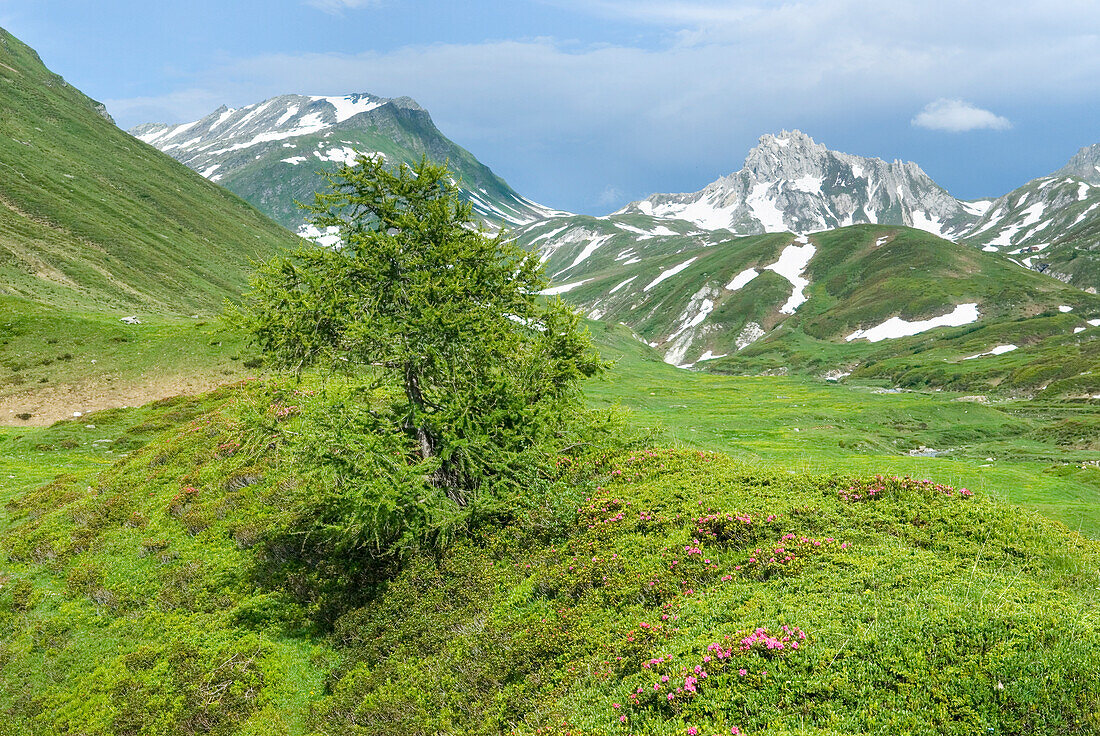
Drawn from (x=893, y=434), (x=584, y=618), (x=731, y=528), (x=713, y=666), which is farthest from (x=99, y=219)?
(x=893, y=434)

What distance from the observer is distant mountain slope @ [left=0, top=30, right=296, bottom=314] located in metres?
90.4

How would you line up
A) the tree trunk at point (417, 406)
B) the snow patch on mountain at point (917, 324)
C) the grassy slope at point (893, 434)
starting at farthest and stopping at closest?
the snow patch on mountain at point (917, 324) → the grassy slope at point (893, 434) → the tree trunk at point (417, 406)

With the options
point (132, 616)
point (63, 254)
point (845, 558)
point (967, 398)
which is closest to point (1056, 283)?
point (967, 398)

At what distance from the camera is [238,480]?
90.7 feet

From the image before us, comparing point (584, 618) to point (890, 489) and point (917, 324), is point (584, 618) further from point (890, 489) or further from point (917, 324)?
point (917, 324)

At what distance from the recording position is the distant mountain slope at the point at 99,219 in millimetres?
90438

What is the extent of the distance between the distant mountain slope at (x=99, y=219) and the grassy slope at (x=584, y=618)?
64.3 meters

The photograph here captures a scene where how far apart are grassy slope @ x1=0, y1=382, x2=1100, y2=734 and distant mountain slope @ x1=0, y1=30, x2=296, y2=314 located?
211 feet

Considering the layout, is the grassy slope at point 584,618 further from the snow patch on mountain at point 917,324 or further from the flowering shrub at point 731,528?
the snow patch on mountain at point 917,324

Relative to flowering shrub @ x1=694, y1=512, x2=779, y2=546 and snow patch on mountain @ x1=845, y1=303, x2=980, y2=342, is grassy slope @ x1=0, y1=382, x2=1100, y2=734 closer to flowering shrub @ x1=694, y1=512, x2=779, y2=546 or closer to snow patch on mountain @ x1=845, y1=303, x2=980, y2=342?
flowering shrub @ x1=694, y1=512, x2=779, y2=546

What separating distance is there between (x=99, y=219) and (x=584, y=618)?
496 ft

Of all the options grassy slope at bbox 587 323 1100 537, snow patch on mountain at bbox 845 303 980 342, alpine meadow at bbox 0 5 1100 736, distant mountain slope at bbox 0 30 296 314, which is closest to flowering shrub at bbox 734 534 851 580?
alpine meadow at bbox 0 5 1100 736

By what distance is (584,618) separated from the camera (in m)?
14.7

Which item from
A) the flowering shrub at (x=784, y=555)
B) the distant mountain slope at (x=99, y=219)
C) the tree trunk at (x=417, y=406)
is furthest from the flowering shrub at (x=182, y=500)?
the distant mountain slope at (x=99, y=219)
